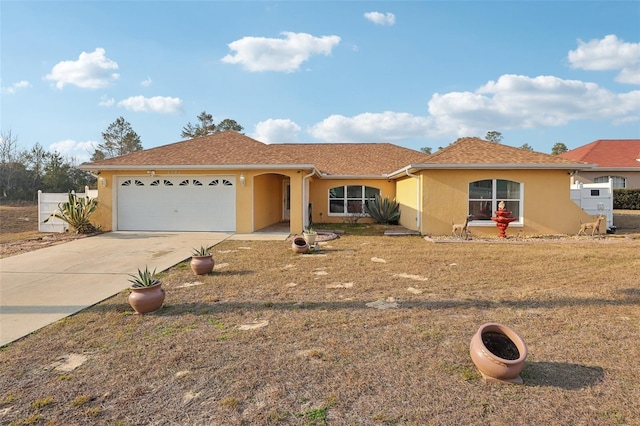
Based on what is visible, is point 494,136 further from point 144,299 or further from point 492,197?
point 144,299

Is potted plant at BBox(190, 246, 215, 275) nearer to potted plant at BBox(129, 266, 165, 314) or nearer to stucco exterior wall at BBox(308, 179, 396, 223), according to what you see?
potted plant at BBox(129, 266, 165, 314)

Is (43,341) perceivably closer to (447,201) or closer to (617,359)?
(617,359)

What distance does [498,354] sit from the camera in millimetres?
3674

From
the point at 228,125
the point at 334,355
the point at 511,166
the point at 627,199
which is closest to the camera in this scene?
the point at 334,355

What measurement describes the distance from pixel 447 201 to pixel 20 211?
25.5m

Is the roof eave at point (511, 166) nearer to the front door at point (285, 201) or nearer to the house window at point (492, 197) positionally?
the house window at point (492, 197)

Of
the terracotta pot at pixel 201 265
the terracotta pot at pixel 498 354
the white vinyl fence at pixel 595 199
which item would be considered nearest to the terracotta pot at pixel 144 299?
the terracotta pot at pixel 201 265

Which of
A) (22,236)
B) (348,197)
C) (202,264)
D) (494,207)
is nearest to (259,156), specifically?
(348,197)

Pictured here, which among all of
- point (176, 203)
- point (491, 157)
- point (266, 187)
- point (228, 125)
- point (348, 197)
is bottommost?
point (176, 203)

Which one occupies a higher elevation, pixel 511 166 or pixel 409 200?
pixel 511 166

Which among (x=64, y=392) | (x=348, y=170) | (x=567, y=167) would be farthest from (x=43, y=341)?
(x=348, y=170)

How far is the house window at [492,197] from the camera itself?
1363cm

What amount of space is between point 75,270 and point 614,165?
32440mm

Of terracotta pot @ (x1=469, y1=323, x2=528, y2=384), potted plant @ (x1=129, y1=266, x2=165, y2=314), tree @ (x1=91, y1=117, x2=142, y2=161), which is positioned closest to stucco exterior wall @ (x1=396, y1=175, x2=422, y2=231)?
terracotta pot @ (x1=469, y1=323, x2=528, y2=384)
